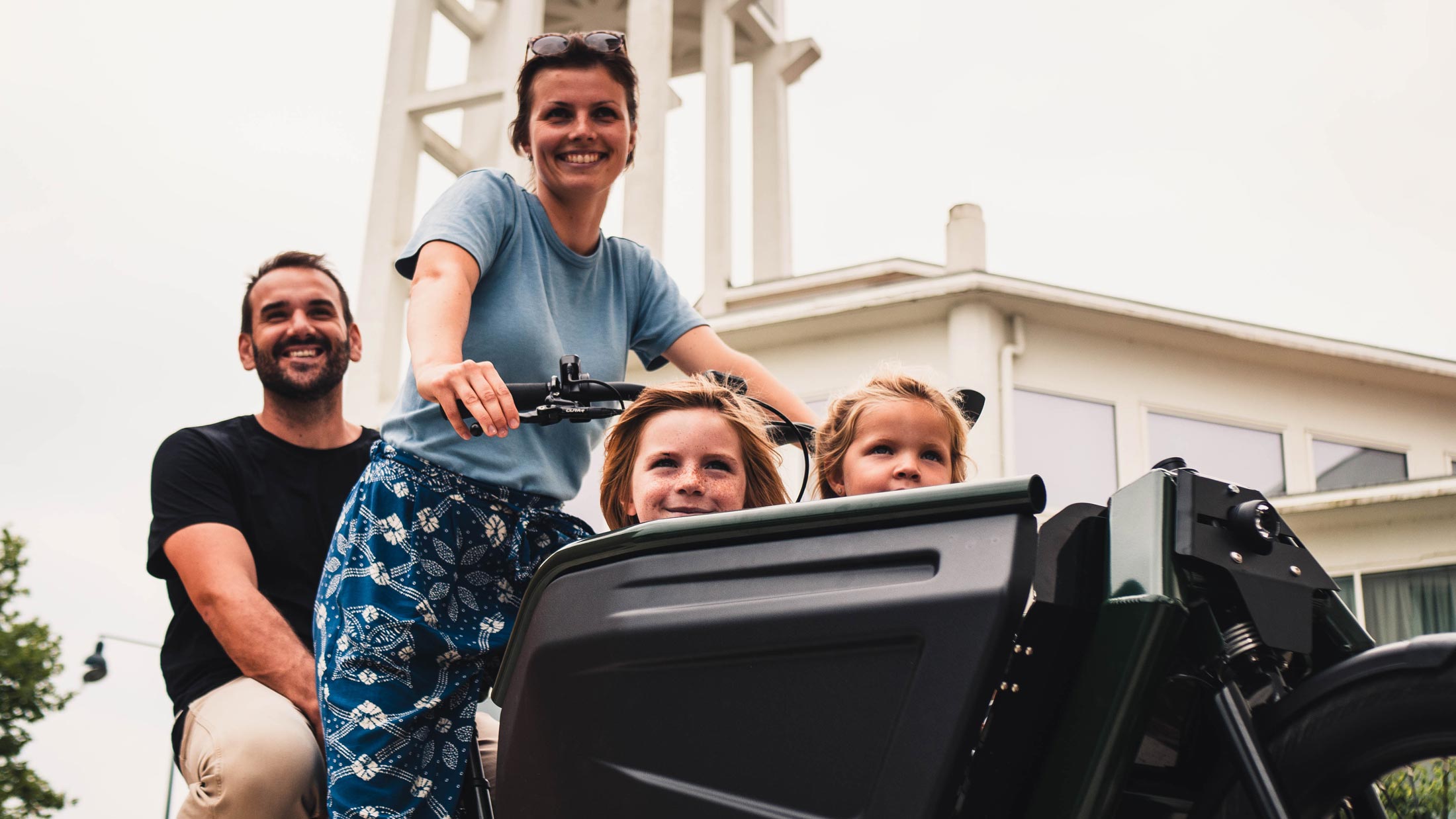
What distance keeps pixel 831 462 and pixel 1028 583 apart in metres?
1.30

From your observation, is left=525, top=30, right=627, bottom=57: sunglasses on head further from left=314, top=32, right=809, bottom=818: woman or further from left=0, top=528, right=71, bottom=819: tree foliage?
left=0, top=528, right=71, bottom=819: tree foliage

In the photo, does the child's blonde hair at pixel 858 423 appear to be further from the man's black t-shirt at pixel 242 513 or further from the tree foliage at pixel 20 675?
the tree foliage at pixel 20 675

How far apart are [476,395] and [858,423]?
112 centimetres

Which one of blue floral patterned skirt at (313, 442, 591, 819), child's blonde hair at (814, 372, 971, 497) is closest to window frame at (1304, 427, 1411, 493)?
child's blonde hair at (814, 372, 971, 497)

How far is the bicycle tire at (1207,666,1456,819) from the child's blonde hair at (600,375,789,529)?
3.12 ft

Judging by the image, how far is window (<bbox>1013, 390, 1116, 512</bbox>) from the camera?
11633 mm

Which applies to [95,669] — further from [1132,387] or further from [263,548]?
[263,548]

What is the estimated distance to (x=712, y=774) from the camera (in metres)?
1.34

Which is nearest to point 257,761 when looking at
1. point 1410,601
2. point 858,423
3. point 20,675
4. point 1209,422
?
point 858,423

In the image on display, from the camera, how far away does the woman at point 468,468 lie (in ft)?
6.01

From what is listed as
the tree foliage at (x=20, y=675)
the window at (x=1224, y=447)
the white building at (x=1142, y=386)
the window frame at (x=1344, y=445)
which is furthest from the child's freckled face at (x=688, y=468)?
the tree foliage at (x=20, y=675)

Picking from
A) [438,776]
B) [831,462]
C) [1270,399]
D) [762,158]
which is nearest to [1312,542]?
[1270,399]

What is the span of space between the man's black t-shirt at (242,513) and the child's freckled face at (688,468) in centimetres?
80

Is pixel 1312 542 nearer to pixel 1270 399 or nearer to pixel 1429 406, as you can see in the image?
pixel 1270 399
